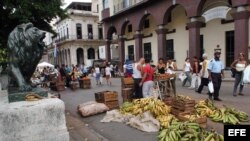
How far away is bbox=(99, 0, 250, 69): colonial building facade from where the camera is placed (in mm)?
15194

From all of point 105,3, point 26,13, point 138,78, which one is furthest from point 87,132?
point 105,3

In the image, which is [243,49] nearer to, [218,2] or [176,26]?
→ [218,2]

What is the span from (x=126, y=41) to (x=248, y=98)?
2173 cm

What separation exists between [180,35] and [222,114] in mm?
15315

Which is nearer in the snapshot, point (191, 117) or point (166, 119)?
point (191, 117)

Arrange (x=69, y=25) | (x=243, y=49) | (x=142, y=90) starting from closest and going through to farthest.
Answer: (x=142, y=90), (x=243, y=49), (x=69, y=25)

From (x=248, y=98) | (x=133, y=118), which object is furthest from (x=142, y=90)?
(x=248, y=98)

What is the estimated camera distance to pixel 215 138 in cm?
540

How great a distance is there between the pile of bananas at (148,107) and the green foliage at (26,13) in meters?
5.08

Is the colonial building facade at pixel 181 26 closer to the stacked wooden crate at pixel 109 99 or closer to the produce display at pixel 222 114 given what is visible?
the produce display at pixel 222 114

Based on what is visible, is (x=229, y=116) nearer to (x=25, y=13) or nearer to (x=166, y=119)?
(x=166, y=119)

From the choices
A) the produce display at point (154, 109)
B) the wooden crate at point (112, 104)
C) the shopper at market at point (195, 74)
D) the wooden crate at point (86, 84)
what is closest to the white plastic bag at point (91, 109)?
the wooden crate at point (112, 104)

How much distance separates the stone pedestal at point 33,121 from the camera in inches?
187

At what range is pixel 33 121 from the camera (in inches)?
194
